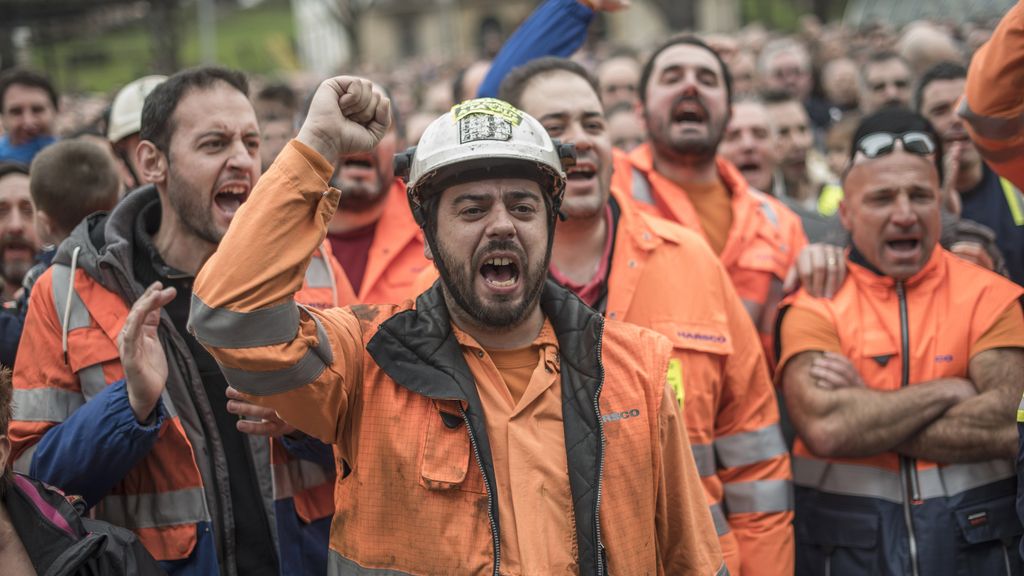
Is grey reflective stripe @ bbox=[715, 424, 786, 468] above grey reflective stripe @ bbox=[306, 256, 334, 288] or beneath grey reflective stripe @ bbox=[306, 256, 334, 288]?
beneath

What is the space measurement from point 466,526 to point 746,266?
7.81 ft

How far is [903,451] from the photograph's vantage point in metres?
3.91

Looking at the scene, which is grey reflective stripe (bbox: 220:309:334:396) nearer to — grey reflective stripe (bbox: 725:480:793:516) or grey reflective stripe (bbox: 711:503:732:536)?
grey reflective stripe (bbox: 711:503:732:536)

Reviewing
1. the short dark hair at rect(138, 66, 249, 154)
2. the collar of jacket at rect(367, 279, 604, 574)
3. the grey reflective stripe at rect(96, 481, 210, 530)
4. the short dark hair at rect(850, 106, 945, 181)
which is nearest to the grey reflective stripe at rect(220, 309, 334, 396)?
the collar of jacket at rect(367, 279, 604, 574)

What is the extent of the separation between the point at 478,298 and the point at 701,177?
2473 millimetres

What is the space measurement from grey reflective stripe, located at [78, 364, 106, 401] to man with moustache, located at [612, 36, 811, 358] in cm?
260

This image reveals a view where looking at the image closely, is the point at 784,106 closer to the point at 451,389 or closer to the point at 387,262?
the point at 387,262

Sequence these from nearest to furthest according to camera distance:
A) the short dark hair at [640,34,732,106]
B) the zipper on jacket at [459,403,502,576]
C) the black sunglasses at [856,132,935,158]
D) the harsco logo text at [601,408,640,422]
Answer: the zipper on jacket at [459,403,502,576] → the harsco logo text at [601,408,640,422] → the black sunglasses at [856,132,935,158] → the short dark hair at [640,34,732,106]

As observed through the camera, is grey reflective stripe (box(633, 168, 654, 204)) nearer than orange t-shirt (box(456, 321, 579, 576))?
No

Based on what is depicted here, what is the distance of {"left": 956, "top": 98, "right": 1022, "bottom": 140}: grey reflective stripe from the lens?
3.80 metres

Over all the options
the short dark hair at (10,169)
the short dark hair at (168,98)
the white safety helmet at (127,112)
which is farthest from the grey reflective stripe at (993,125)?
the short dark hair at (10,169)

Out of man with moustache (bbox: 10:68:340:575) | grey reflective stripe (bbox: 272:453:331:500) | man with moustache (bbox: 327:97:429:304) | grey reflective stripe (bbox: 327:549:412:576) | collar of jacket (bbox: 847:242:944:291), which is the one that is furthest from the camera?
man with moustache (bbox: 327:97:429:304)

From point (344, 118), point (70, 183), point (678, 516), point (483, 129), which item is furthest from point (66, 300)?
point (678, 516)

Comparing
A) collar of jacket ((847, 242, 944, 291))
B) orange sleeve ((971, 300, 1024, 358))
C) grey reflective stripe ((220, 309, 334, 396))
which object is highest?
collar of jacket ((847, 242, 944, 291))
